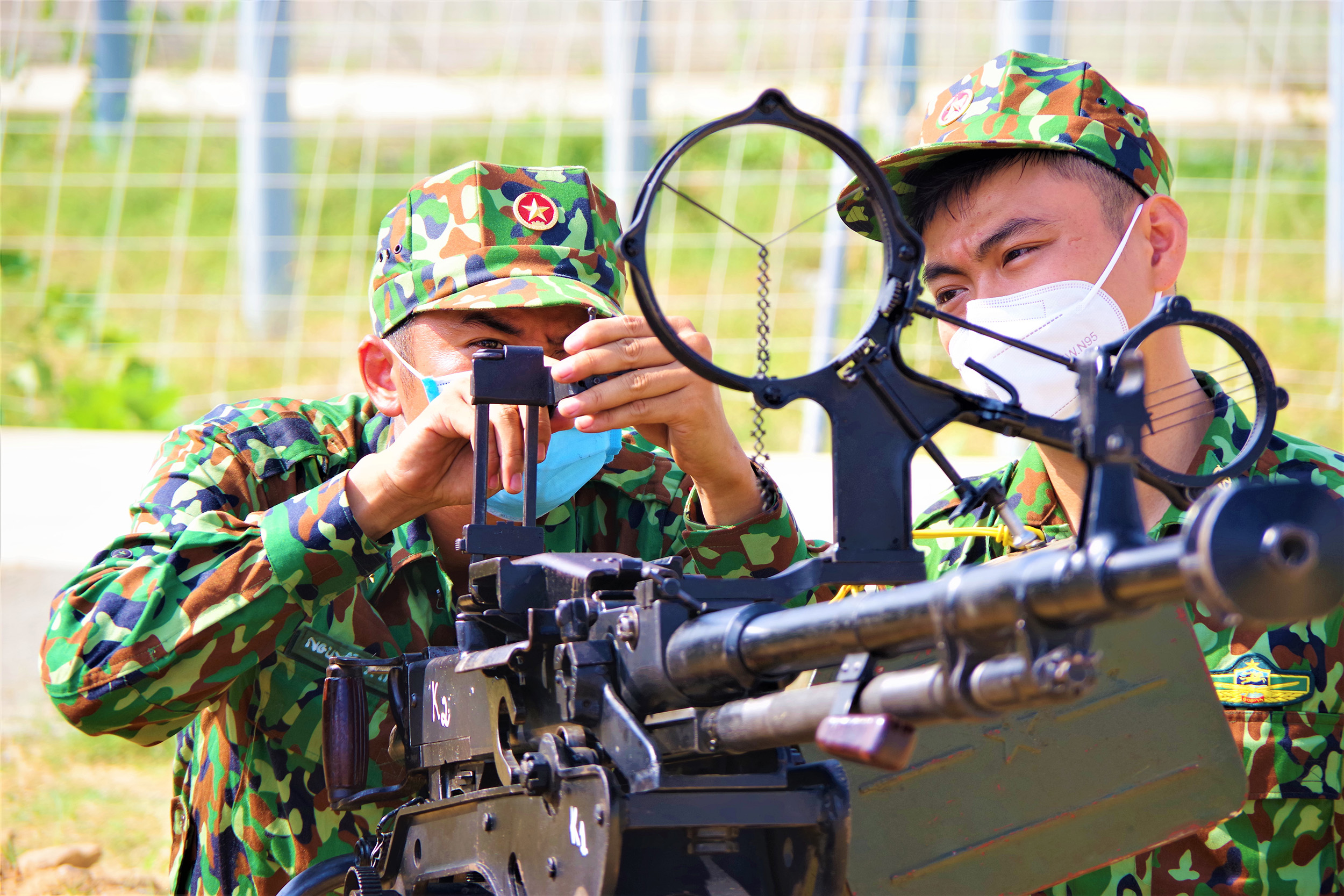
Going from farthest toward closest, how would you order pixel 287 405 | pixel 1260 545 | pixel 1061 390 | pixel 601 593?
pixel 287 405, pixel 1061 390, pixel 601 593, pixel 1260 545

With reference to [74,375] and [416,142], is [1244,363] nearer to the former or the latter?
[74,375]

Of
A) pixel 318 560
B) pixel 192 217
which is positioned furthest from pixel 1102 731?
pixel 192 217

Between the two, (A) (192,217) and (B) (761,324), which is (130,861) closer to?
(B) (761,324)

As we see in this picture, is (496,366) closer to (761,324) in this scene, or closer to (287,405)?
(761,324)

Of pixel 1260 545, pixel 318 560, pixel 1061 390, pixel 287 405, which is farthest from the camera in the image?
pixel 287 405

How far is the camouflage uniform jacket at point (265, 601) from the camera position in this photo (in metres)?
2.27

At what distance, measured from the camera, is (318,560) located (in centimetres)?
227

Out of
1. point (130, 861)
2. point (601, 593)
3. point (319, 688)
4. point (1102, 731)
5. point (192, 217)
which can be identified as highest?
point (192, 217)

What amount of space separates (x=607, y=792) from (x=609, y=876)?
3.5 inches

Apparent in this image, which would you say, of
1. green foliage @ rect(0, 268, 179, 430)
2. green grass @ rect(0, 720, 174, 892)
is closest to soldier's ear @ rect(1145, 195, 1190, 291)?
green grass @ rect(0, 720, 174, 892)

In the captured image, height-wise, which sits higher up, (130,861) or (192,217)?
(192,217)

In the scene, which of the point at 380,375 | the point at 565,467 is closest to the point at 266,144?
the point at 380,375

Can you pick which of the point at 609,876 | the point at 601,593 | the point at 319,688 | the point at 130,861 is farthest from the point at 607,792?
the point at 130,861

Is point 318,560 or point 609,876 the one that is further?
point 318,560
